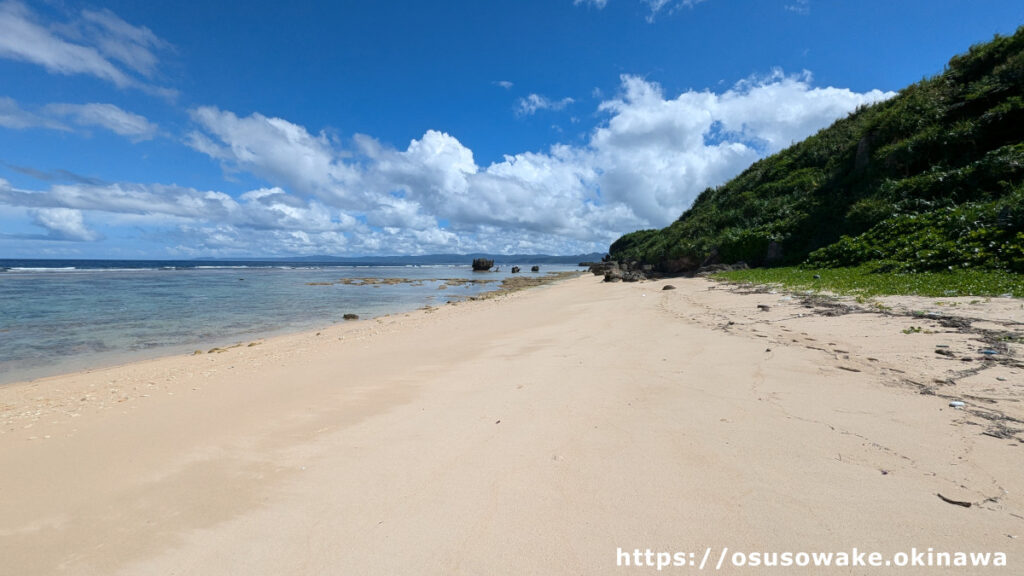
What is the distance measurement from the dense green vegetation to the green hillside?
53 cm

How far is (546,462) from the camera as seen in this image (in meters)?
3.38

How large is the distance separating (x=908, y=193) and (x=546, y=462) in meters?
20.0

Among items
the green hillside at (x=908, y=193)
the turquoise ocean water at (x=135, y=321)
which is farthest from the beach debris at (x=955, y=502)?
the turquoise ocean water at (x=135, y=321)

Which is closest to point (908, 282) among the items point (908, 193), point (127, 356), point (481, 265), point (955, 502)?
point (908, 193)

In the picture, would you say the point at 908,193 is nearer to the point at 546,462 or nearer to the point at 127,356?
the point at 546,462

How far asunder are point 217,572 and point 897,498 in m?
4.12

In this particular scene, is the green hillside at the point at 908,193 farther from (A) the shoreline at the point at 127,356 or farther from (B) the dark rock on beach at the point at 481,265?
(B) the dark rock on beach at the point at 481,265

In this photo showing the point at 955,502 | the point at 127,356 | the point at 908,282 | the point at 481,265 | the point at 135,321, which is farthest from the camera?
the point at 481,265

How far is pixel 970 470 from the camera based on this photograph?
2.69 meters

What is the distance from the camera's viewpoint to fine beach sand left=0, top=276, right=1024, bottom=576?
2.40 m

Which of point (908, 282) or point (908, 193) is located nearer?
point (908, 282)

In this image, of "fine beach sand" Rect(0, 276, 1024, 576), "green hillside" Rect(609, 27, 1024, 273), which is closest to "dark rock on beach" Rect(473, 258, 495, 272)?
"green hillside" Rect(609, 27, 1024, 273)

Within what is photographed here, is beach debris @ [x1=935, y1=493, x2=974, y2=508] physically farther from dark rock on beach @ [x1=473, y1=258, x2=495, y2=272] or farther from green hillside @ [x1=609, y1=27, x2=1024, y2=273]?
dark rock on beach @ [x1=473, y1=258, x2=495, y2=272]

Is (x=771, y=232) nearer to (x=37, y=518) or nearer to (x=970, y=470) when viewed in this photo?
(x=970, y=470)
